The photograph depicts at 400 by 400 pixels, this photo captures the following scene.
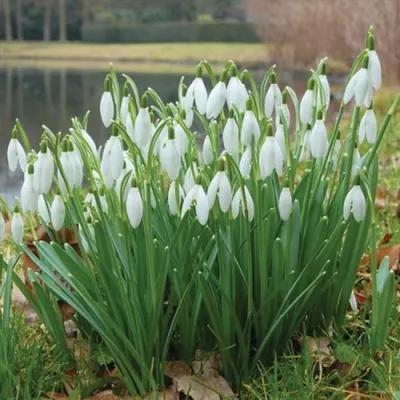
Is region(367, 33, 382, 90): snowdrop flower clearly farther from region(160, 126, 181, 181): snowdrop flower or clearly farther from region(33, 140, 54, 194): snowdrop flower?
region(33, 140, 54, 194): snowdrop flower

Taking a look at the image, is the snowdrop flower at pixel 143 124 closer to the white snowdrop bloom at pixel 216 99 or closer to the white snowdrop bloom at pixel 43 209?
the white snowdrop bloom at pixel 216 99

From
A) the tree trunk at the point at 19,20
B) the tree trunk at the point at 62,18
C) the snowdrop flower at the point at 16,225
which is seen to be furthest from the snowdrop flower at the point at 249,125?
the tree trunk at the point at 19,20

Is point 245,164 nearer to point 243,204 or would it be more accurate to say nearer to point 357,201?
point 243,204

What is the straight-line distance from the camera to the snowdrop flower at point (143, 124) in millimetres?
1437

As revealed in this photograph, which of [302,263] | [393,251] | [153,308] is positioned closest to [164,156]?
[153,308]

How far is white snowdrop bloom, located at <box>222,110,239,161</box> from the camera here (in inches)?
57.1

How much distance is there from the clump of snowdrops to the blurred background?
11.7ft

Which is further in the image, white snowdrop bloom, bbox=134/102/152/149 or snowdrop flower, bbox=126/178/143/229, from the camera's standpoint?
white snowdrop bloom, bbox=134/102/152/149

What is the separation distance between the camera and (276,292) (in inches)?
59.6

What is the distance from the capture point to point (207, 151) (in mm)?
1629

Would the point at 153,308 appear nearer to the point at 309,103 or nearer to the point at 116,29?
the point at 309,103

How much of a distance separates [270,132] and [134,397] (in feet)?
1.97

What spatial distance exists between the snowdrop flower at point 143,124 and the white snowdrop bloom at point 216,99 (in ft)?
0.41

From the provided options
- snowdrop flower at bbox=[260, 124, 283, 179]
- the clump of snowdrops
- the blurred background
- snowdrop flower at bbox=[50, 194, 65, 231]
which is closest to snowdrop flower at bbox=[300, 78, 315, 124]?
the clump of snowdrops
